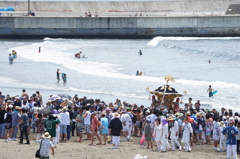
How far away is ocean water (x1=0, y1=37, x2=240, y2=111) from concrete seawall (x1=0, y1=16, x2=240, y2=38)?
1411mm

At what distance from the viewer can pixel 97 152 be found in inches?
582

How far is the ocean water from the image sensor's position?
102 feet

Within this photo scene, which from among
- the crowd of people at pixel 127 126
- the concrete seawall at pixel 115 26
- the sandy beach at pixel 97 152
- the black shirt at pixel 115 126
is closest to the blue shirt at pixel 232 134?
the crowd of people at pixel 127 126

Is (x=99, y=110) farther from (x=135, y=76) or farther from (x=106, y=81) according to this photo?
(x=135, y=76)

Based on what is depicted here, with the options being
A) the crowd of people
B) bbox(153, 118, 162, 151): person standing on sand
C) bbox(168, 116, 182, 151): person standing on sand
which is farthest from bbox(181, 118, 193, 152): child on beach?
bbox(153, 118, 162, 151): person standing on sand

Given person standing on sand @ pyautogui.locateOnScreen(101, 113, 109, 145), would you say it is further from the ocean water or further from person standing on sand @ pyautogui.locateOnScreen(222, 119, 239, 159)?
the ocean water

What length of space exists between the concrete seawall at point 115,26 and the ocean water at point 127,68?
1.41 meters

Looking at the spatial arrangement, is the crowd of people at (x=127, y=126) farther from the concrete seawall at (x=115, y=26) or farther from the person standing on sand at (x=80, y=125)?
the concrete seawall at (x=115, y=26)

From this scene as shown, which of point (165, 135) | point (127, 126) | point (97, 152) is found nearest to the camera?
point (97, 152)

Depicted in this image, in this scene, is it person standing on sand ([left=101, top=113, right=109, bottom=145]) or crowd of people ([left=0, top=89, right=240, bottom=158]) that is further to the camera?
person standing on sand ([left=101, top=113, right=109, bottom=145])

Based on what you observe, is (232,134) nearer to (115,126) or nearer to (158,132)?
(158,132)

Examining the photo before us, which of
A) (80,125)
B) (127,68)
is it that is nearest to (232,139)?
(80,125)

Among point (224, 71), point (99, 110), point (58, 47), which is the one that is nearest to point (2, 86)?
point (99, 110)

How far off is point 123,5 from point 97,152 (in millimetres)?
95937
